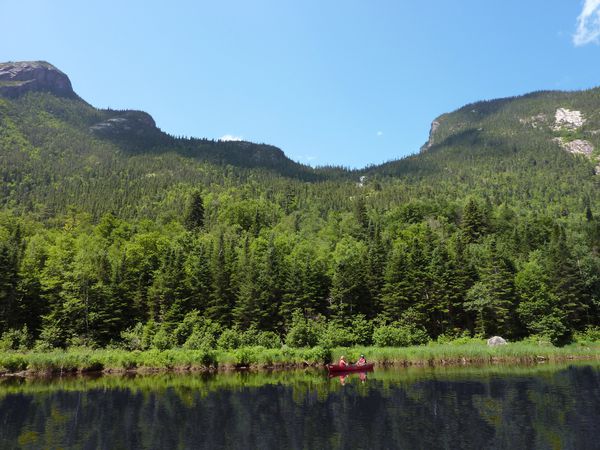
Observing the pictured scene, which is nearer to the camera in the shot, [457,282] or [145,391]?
[145,391]

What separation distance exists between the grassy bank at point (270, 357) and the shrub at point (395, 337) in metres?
7.87

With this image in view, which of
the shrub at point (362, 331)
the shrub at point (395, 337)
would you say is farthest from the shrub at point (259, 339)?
the shrub at point (395, 337)

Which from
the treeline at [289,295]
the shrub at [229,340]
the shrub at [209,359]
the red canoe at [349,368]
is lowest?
the red canoe at [349,368]

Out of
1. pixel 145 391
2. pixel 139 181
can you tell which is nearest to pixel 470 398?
pixel 145 391

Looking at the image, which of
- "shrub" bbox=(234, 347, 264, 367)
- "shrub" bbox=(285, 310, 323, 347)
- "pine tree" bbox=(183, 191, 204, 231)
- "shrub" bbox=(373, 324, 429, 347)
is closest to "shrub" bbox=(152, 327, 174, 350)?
"shrub" bbox=(234, 347, 264, 367)

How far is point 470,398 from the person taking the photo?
1276 inches

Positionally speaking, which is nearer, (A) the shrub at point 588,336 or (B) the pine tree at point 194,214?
(A) the shrub at point 588,336

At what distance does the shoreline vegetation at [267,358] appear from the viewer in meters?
53.3

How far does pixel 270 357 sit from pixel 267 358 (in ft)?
1.31

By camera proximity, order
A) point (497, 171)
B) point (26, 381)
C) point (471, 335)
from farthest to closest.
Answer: point (497, 171) < point (471, 335) < point (26, 381)

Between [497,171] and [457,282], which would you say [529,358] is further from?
[497,171]

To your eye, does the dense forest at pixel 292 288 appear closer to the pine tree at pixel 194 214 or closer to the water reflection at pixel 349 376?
the pine tree at pixel 194 214

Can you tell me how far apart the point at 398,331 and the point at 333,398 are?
35417 mm

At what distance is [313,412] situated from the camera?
29.7 meters
